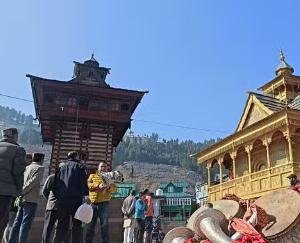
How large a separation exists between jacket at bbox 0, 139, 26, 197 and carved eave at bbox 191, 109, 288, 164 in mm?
16002

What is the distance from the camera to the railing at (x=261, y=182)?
59.1 feet

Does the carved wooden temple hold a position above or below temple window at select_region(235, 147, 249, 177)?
above

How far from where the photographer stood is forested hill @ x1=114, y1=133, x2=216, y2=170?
513ft

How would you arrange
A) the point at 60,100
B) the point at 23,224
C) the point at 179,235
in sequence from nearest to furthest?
the point at 179,235
the point at 23,224
the point at 60,100

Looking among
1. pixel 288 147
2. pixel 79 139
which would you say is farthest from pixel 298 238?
pixel 79 139

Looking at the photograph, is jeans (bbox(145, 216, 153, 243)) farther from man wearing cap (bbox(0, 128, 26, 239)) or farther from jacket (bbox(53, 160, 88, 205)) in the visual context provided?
man wearing cap (bbox(0, 128, 26, 239))

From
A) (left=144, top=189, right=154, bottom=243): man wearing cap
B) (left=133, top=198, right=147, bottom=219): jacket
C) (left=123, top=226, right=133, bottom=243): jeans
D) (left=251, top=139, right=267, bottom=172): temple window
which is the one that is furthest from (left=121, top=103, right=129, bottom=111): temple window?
(left=133, top=198, right=147, bottom=219): jacket

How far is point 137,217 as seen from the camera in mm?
9898

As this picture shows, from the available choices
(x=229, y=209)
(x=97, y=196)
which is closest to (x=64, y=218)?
(x=97, y=196)

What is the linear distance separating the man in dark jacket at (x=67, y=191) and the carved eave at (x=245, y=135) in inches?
589

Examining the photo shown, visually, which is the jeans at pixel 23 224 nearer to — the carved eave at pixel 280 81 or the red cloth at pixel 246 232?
the red cloth at pixel 246 232

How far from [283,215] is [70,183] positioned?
3831 mm

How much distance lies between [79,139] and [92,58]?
8.87m

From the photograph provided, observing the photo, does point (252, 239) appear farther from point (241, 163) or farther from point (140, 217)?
point (241, 163)
